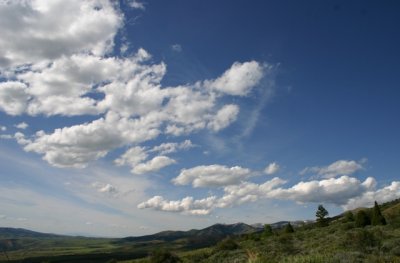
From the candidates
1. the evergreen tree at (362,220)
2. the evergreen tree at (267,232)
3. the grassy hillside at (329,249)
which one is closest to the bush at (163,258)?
the grassy hillside at (329,249)

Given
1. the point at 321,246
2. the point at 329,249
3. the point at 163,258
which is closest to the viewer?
the point at 329,249

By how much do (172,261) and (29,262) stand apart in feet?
487

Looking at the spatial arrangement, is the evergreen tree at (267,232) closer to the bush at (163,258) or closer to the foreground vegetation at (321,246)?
the foreground vegetation at (321,246)

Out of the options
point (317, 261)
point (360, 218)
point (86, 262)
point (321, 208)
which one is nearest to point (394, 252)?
point (317, 261)

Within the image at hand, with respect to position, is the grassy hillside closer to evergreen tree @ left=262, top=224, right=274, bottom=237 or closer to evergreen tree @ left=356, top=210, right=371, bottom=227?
evergreen tree @ left=356, top=210, right=371, bottom=227

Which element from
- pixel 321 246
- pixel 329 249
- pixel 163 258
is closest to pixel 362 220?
pixel 163 258

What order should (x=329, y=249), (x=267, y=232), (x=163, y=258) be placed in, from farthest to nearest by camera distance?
1. (x=267, y=232)
2. (x=163, y=258)
3. (x=329, y=249)

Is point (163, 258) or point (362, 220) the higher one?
point (362, 220)

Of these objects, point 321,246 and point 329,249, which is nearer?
point 329,249

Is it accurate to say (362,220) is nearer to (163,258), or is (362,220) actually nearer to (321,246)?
(163,258)

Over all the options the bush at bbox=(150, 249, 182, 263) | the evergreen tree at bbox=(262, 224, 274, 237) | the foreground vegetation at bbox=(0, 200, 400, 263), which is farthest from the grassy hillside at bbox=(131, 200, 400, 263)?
the evergreen tree at bbox=(262, 224, 274, 237)

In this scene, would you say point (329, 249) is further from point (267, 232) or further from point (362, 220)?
point (267, 232)

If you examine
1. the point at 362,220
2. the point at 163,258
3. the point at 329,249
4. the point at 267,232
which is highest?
the point at 267,232

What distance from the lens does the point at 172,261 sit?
54.1 meters
